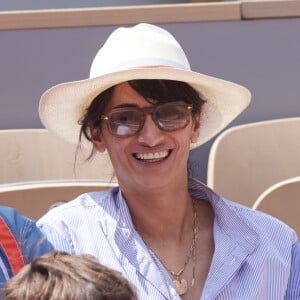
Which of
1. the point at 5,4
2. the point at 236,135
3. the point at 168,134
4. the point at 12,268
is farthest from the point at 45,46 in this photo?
the point at 12,268

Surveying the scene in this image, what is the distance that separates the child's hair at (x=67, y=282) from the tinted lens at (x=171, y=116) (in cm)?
63

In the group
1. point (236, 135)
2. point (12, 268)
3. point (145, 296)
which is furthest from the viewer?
point (236, 135)

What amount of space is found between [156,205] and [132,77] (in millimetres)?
284

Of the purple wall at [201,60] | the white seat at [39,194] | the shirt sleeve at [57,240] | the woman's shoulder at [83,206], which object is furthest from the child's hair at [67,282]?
the purple wall at [201,60]

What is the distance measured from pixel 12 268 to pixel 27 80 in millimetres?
1585

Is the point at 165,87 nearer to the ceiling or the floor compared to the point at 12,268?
nearer to the ceiling

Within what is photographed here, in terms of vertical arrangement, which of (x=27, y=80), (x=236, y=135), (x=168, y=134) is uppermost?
(x=168, y=134)

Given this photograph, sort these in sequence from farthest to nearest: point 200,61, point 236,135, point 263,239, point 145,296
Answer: point 200,61
point 236,135
point 263,239
point 145,296

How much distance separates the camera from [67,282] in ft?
3.74

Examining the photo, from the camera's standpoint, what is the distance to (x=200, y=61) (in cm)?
309

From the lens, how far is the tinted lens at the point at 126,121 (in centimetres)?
181

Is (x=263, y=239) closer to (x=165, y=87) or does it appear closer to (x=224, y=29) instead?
(x=165, y=87)

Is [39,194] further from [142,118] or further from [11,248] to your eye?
[11,248]

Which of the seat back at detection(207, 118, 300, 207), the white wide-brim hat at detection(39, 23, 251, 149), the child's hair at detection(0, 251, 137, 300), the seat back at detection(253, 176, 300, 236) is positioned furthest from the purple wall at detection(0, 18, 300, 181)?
the child's hair at detection(0, 251, 137, 300)
